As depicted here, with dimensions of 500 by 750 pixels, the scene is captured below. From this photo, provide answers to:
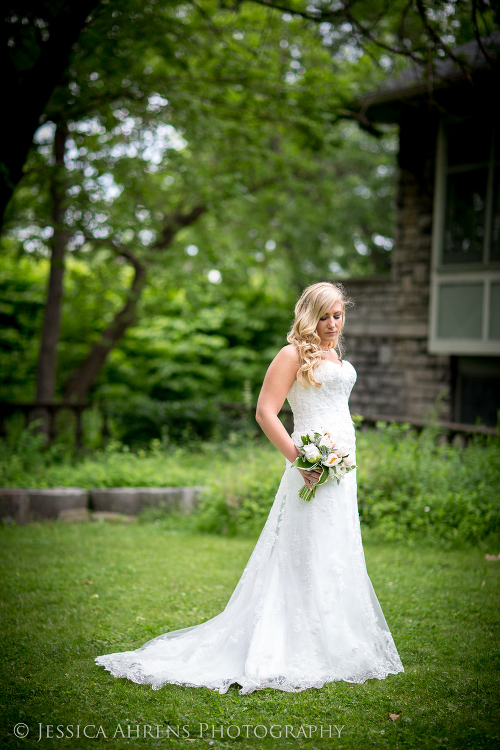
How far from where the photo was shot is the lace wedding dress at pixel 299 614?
10.5 feet

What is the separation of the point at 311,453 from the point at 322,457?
78 millimetres

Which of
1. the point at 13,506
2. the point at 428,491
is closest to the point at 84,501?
the point at 13,506

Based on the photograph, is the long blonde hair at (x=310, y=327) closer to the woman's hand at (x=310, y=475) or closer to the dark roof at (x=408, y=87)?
the woman's hand at (x=310, y=475)

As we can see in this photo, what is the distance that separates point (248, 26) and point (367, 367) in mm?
6358

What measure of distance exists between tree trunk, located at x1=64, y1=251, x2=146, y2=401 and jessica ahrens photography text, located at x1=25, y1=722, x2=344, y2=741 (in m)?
9.54

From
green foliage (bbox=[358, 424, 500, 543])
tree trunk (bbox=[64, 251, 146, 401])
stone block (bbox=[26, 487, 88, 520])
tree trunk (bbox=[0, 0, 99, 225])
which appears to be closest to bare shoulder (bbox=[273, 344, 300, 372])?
tree trunk (bbox=[0, 0, 99, 225])

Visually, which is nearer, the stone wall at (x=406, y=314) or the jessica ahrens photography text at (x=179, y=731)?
the jessica ahrens photography text at (x=179, y=731)

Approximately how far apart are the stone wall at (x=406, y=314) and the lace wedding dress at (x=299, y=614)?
7.98m

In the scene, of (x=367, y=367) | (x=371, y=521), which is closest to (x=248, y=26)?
(x=367, y=367)

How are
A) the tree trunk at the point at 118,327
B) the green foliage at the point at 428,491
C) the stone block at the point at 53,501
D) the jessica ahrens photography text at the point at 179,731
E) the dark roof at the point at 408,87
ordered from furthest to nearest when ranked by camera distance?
the tree trunk at the point at 118,327, the dark roof at the point at 408,87, the stone block at the point at 53,501, the green foliage at the point at 428,491, the jessica ahrens photography text at the point at 179,731

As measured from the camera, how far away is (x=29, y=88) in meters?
4.91

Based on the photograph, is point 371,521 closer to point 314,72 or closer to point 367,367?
point 367,367

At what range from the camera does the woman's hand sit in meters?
3.30

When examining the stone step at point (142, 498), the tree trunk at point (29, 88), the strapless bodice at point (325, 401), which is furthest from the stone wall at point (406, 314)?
the strapless bodice at point (325, 401)
